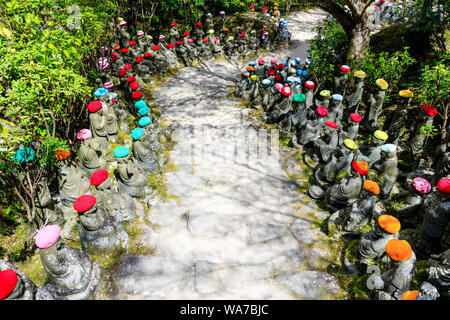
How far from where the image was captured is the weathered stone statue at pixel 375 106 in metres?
8.19

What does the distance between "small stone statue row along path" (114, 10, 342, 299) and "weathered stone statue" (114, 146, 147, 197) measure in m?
0.48

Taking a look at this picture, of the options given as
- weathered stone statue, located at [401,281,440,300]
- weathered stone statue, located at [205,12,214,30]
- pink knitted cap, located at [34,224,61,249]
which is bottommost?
pink knitted cap, located at [34,224,61,249]

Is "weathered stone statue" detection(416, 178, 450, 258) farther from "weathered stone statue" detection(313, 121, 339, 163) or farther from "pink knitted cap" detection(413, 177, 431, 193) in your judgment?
"weathered stone statue" detection(313, 121, 339, 163)

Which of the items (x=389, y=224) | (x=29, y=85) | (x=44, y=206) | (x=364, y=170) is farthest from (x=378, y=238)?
(x=29, y=85)

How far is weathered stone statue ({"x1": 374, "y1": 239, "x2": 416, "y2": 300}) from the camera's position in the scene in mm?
3752

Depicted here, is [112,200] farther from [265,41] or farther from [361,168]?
[265,41]

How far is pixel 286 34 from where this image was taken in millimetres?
17438

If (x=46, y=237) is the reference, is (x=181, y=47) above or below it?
above

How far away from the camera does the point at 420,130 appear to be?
705 centimetres

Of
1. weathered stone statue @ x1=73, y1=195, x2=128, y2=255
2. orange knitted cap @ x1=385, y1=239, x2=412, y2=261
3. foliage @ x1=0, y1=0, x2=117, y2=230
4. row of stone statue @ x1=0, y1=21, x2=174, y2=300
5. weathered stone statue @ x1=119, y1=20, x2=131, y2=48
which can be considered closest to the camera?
orange knitted cap @ x1=385, y1=239, x2=412, y2=261

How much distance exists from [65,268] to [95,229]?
0.82 meters

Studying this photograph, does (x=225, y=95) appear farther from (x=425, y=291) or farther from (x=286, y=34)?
(x=425, y=291)

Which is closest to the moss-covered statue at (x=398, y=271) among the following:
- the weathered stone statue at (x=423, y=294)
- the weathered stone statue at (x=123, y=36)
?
the weathered stone statue at (x=423, y=294)

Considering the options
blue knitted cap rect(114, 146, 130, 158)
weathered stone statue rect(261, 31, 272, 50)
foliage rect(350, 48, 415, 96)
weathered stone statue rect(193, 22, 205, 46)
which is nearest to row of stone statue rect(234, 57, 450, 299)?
foliage rect(350, 48, 415, 96)
